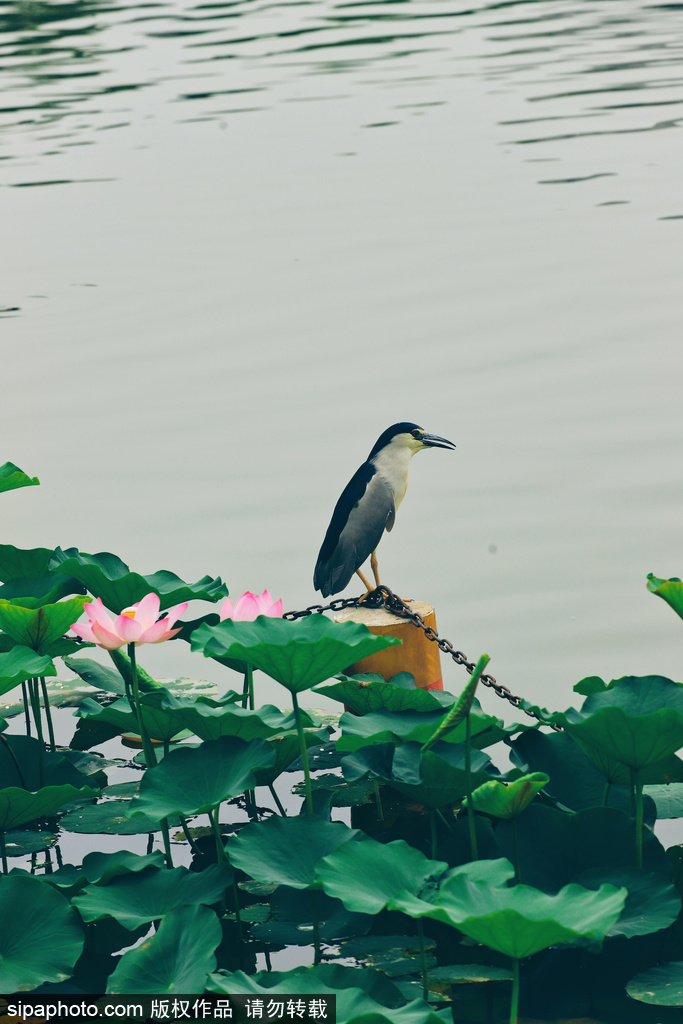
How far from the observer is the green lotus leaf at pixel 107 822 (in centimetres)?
263

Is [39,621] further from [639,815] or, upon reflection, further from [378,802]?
[639,815]

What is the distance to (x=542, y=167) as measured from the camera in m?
9.52

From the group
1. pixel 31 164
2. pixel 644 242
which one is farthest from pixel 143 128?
pixel 644 242

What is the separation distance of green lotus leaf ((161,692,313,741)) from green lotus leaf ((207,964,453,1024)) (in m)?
0.47

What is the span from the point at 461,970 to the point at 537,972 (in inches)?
5.1

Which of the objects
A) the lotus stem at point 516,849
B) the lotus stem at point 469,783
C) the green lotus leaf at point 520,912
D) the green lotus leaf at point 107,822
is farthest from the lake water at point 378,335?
the green lotus leaf at point 520,912

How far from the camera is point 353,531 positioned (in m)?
3.31

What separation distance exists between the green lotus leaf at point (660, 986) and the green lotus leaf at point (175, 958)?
0.68 m

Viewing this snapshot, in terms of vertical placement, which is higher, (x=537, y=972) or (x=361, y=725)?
(x=361, y=725)

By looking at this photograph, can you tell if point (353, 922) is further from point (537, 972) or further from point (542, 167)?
point (542, 167)

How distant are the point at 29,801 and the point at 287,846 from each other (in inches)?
19.4

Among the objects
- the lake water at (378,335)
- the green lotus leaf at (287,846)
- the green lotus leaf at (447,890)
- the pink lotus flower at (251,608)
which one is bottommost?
the lake water at (378,335)

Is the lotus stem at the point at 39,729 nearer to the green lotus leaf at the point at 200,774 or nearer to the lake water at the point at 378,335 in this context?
the green lotus leaf at the point at 200,774

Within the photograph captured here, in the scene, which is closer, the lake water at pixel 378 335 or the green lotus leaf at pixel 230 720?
the green lotus leaf at pixel 230 720
